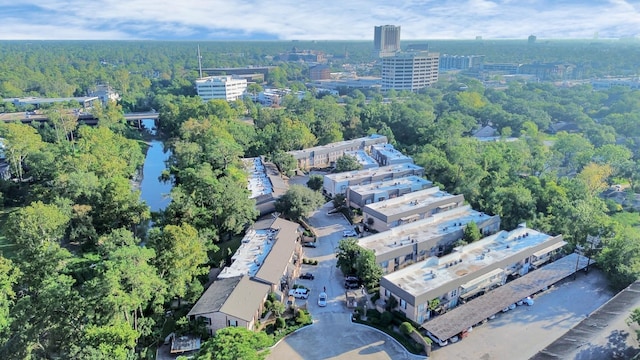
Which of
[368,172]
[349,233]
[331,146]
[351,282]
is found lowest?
[351,282]

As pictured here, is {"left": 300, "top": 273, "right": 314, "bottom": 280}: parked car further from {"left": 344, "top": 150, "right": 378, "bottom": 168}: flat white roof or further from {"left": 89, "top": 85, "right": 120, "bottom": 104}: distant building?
{"left": 89, "top": 85, "right": 120, "bottom": 104}: distant building

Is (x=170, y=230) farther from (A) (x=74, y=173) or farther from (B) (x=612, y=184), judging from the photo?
(B) (x=612, y=184)

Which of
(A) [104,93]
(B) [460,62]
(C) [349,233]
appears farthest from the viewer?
(B) [460,62]

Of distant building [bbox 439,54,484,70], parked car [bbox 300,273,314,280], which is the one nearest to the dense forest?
parked car [bbox 300,273,314,280]

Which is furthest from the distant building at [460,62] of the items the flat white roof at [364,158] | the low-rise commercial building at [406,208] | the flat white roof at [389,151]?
the low-rise commercial building at [406,208]

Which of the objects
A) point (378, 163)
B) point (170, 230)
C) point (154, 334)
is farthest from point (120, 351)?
point (378, 163)

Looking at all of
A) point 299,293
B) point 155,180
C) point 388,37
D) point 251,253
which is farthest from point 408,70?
point 299,293

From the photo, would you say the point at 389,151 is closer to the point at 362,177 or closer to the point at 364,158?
the point at 364,158
